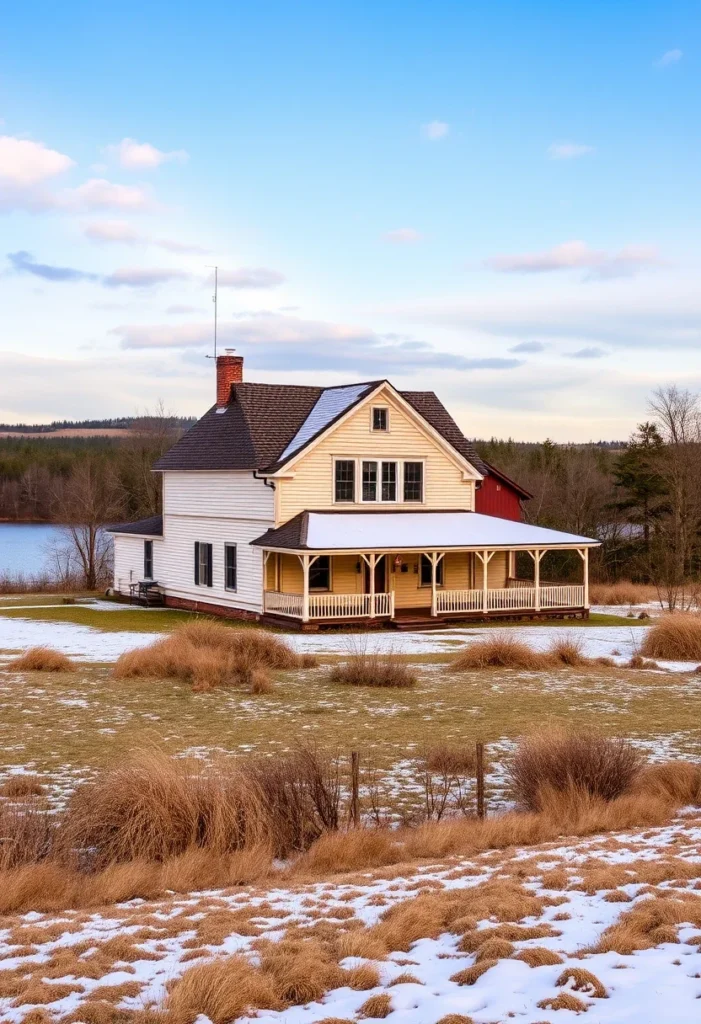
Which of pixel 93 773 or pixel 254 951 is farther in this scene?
pixel 93 773

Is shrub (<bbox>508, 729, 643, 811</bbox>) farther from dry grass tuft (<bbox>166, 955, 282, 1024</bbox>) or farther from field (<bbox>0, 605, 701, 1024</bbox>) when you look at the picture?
dry grass tuft (<bbox>166, 955, 282, 1024</bbox>)

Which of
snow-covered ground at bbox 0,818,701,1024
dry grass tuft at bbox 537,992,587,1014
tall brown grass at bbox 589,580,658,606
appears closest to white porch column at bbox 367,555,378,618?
tall brown grass at bbox 589,580,658,606

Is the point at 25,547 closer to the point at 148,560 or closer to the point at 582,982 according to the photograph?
the point at 148,560

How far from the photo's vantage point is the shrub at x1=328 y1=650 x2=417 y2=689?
2073cm

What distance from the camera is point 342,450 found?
1383 inches

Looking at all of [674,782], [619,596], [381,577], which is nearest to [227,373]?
[381,577]

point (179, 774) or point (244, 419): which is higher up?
point (244, 419)

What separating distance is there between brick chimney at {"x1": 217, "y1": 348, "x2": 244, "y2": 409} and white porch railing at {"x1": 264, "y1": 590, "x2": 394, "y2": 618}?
932 centimetres

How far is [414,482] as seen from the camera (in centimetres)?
3681

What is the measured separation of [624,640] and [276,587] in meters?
11.3

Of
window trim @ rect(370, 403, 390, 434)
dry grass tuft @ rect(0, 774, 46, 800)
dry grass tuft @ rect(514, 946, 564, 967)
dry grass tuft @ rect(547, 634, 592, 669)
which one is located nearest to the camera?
dry grass tuft @ rect(514, 946, 564, 967)

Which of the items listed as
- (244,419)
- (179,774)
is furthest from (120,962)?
(244,419)

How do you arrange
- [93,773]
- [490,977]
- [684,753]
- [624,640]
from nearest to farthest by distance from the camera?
[490,977] → [93,773] → [684,753] → [624,640]

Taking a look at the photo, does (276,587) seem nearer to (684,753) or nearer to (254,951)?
(684,753)
